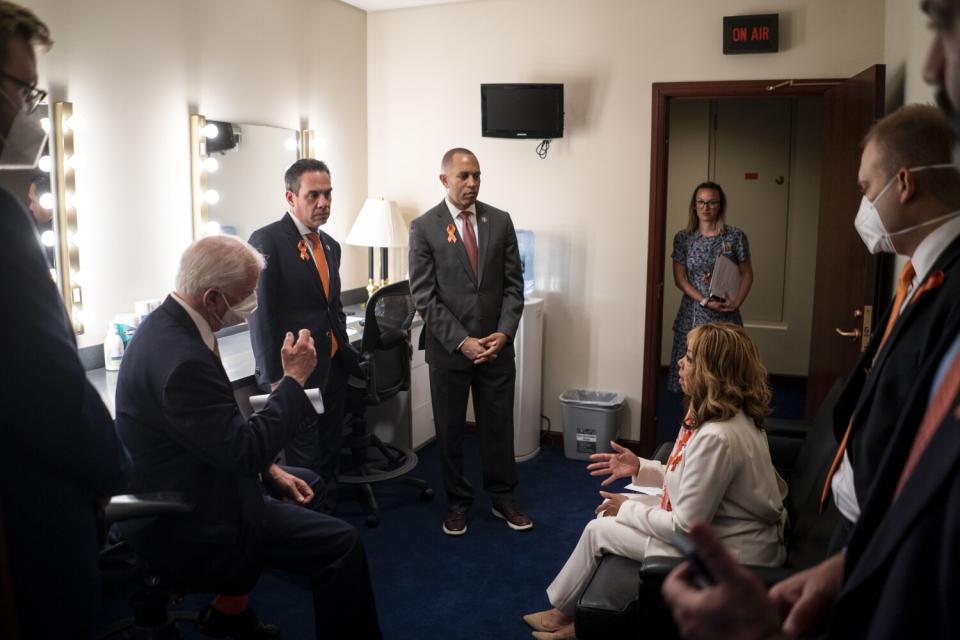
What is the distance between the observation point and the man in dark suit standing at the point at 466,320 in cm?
347

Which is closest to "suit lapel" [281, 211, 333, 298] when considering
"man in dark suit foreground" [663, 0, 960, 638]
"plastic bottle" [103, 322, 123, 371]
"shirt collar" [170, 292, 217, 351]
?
"plastic bottle" [103, 322, 123, 371]

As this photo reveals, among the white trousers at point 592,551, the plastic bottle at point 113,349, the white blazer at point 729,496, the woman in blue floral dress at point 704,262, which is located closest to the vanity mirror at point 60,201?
the plastic bottle at point 113,349

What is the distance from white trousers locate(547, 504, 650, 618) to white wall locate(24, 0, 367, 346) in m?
2.05

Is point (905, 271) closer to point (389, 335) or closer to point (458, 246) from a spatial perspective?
point (458, 246)

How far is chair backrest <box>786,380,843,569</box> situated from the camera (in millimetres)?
2051

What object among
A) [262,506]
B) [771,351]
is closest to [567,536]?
[262,506]

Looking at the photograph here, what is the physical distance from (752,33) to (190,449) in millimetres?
3391

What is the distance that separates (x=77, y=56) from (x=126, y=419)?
5.71ft

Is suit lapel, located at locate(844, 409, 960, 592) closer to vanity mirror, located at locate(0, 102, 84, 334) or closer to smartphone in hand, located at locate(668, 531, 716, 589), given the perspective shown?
smartphone in hand, located at locate(668, 531, 716, 589)

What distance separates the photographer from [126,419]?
193 centimetres

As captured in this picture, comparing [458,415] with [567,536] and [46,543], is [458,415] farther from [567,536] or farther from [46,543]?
[46,543]

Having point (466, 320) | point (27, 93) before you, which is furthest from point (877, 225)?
point (466, 320)

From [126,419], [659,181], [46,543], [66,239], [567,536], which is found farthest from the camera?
[659,181]

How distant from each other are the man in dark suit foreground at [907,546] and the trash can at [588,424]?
3305 mm
